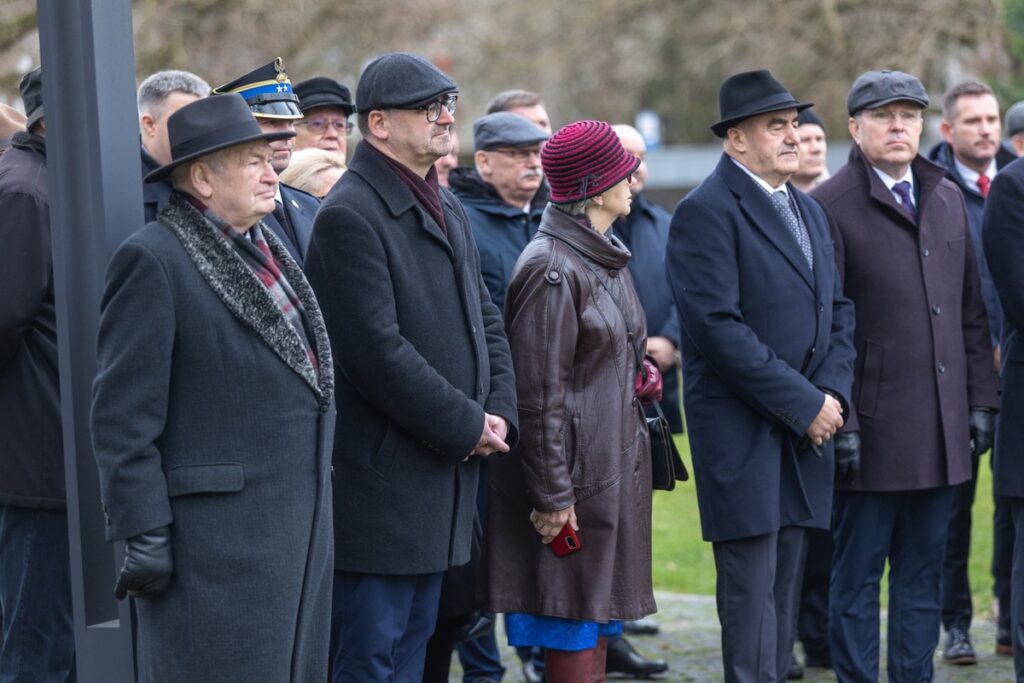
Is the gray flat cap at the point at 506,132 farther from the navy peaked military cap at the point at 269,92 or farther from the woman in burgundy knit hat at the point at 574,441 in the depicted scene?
the navy peaked military cap at the point at 269,92

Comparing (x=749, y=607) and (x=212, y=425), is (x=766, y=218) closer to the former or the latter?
(x=749, y=607)

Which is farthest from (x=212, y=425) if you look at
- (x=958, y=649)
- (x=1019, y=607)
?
(x=958, y=649)

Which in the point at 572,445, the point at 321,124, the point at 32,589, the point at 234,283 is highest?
the point at 321,124

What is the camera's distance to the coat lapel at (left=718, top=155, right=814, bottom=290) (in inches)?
218

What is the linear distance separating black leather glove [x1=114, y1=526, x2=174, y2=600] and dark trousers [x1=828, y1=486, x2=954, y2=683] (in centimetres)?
314

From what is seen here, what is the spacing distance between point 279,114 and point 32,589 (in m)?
1.74

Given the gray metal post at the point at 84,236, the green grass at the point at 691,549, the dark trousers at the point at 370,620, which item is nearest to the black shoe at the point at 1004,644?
the green grass at the point at 691,549

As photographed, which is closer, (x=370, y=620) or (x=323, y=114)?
(x=370, y=620)

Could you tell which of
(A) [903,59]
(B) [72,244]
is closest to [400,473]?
(B) [72,244]

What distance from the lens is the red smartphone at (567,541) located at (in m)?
5.03

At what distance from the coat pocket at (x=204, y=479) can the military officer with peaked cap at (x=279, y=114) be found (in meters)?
1.19

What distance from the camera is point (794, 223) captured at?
5664 millimetres

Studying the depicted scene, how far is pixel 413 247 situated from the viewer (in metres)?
4.75

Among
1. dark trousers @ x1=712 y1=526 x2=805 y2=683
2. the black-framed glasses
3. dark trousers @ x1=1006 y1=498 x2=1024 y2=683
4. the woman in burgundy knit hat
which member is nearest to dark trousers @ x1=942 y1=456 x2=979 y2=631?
dark trousers @ x1=1006 y1=498 x2=1024 y2=683
